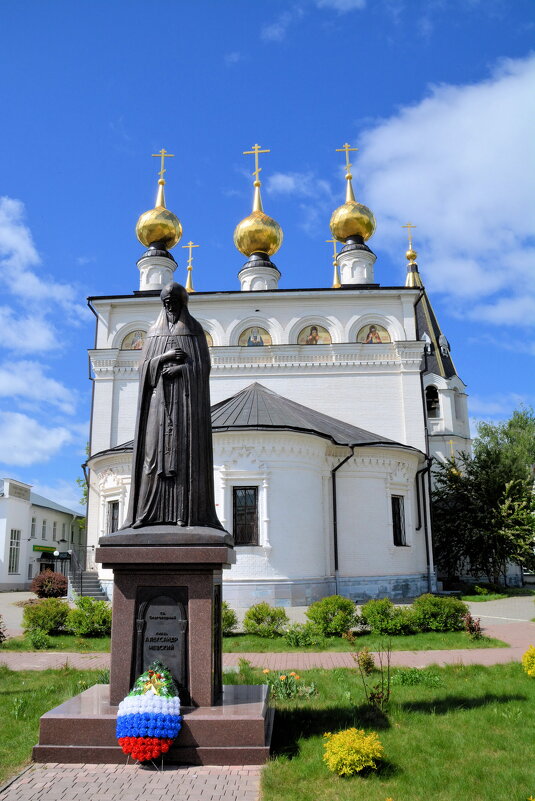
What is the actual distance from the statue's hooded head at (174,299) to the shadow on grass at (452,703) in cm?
461

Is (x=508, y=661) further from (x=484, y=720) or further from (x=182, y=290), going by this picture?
(x=182, y=290)

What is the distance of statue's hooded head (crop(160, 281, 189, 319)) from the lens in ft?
20.9

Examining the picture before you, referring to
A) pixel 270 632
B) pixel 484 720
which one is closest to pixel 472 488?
pixel 270 632

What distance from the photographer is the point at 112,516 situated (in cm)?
1983

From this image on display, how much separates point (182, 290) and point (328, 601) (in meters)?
8.16

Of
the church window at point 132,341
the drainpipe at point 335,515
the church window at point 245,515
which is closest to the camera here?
the church window at point 245,515

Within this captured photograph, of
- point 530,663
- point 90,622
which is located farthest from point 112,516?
point 530,663

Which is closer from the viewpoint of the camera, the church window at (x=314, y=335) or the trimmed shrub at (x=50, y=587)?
the trimmed shrub at (x=50, y=587)

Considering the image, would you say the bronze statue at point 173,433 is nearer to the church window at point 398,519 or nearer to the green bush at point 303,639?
the green bush at point 303,639

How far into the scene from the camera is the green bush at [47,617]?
12.6 m

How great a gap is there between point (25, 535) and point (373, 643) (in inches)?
1002

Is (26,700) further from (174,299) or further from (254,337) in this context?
(254,337)

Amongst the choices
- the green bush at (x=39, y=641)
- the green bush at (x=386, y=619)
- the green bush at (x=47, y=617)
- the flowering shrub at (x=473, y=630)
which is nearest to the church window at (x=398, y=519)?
the green bush at (x=386, y=619)

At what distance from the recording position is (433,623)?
1227 centimetres
